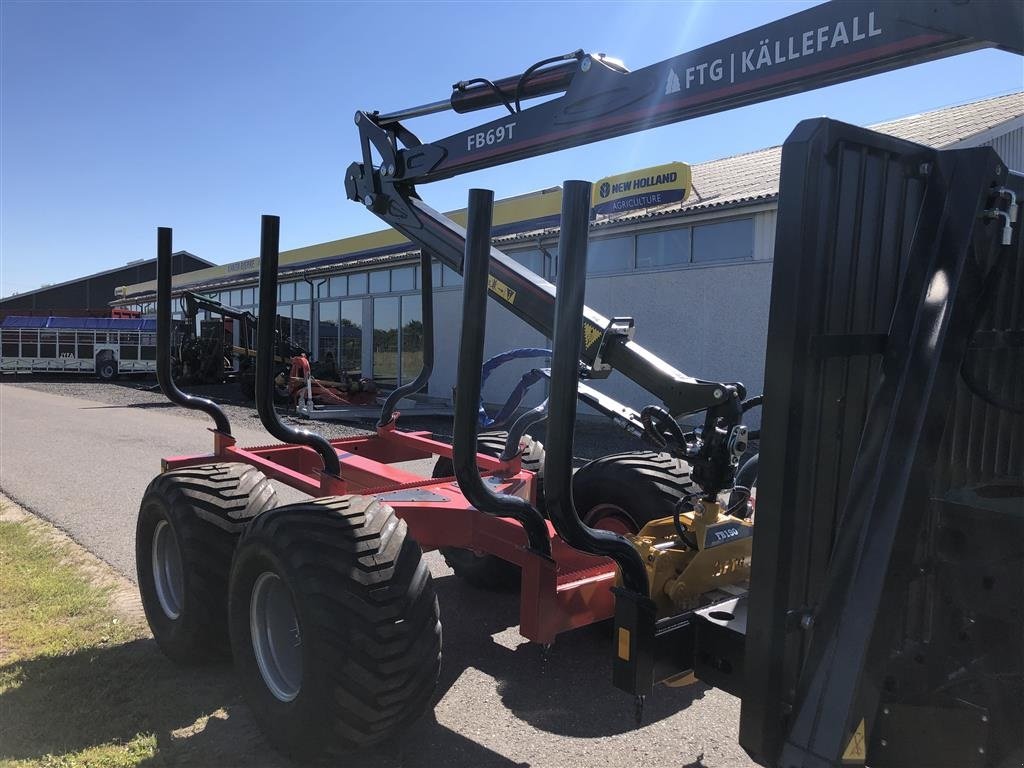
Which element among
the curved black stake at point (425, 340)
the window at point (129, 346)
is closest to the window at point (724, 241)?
the curved black stake at point (425, 340)

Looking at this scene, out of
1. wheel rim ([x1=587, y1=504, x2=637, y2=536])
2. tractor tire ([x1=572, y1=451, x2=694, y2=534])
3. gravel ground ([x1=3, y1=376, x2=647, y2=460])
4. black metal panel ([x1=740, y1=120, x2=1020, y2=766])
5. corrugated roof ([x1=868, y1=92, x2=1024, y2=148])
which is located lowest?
gravel ground ([x1=3, y1=376, x2=647, y2=460])

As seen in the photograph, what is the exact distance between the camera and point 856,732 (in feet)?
6.15

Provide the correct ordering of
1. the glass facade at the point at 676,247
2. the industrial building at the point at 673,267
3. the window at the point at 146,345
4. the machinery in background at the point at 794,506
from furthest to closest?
the window at the point at 146,345 < the glass facade at the point at 676,247 < the industrial building at the point at 673,267 < the machinery in background at the point at 794,506

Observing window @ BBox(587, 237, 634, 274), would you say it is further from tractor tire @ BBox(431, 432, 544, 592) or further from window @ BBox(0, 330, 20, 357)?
window @ BBox(0, 330, 20, 357)

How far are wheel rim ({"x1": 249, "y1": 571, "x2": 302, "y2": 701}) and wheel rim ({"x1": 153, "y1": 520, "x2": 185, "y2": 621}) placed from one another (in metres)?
1.05

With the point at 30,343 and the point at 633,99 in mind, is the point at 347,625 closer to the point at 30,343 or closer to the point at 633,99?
the point at 633,99

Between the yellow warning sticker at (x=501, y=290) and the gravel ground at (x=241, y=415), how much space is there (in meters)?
6.29

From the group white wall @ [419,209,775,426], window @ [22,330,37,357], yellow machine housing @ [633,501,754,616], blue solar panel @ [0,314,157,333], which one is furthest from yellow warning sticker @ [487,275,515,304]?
window @ [22,330,37,357]

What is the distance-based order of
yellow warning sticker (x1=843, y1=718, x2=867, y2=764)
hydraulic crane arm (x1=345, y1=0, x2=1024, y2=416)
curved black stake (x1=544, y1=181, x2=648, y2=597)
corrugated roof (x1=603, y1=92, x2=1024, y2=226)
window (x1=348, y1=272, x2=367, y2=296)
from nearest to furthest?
1. yellow warning sticker (x1=843, y1=718, x2=867, y2=764)
2. curved black stake (x1=544, y1=181, x2=648, y2=597)
3. hydraulic crane arm (x1=345, y1=0, x2=1024, y2=416)
4. corrugated roof (x1=603, y1=92, x2=1024, y2=226)
5. window (x1=348, y1=272, x2=367, y2=296)

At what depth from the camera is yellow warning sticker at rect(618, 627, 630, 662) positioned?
246 cm

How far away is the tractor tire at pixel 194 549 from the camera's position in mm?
3859

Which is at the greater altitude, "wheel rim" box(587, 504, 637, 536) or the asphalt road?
"wheel rim" box(587, 504, 637, 536)

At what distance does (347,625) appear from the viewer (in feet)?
9.27

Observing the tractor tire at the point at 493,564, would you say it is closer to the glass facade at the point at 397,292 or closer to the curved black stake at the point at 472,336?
the curved black stake at the point at 472,336
